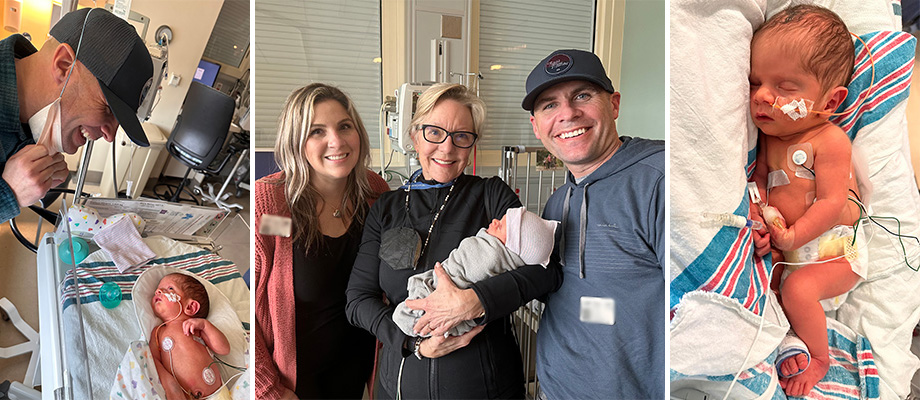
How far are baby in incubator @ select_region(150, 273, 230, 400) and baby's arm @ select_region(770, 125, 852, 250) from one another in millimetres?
912

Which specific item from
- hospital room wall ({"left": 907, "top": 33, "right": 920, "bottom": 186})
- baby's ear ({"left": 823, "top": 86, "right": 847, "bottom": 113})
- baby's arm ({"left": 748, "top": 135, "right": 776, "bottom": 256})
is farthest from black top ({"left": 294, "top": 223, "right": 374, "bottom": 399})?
hospital room wall ({"left": 907, "top": 33, "right": 920, "bottom": 186})

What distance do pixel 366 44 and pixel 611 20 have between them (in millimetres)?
350

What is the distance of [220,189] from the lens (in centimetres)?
72

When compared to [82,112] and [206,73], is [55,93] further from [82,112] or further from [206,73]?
[206,73]

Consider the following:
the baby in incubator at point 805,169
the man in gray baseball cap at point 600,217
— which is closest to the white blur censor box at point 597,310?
the man in gray baseball cap at point 600,217

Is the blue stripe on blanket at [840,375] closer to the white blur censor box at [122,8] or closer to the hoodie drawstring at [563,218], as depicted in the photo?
the hoodie drawstring at [563,218]

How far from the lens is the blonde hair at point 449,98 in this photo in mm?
584

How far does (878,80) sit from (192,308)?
1.15 metres

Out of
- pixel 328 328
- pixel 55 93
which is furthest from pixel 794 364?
pixel 55 93

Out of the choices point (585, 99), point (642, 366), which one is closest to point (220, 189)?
point (585, 99)

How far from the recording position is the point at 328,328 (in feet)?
2.05

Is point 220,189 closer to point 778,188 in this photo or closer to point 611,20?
point 611,20

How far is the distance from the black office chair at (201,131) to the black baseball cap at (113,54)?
2.6 inches

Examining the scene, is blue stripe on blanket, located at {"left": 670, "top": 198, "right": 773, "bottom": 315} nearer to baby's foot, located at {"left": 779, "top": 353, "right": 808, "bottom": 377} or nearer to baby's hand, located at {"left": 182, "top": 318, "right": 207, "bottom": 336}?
baby's foot, located at {"left": 779, "top": 353, "right": 808, "bottom": 377}
